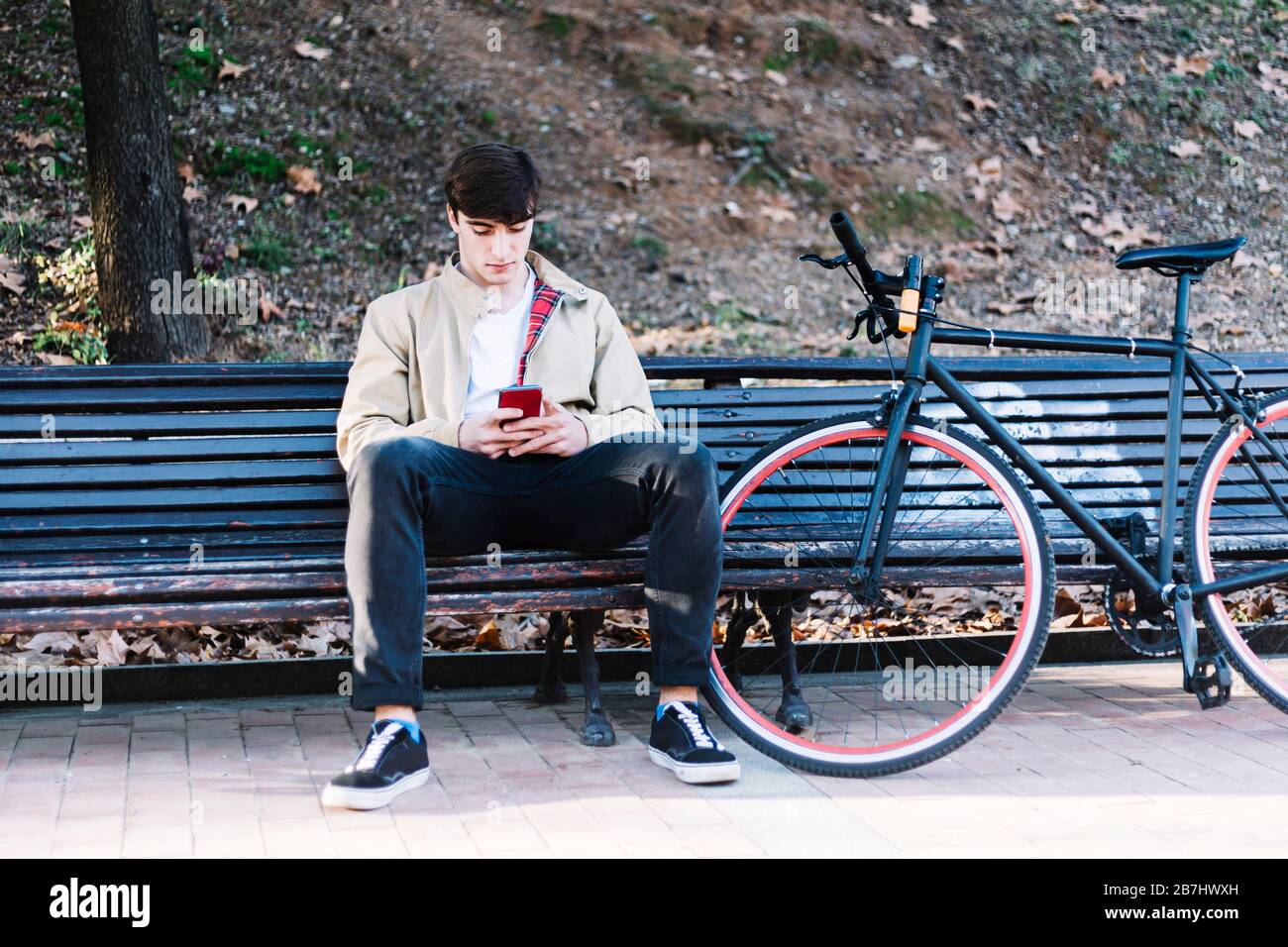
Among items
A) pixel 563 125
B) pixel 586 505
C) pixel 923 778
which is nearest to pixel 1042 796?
pixel 923 778

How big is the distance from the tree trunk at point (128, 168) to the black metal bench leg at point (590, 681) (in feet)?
11.6

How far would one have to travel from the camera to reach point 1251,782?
3520mm

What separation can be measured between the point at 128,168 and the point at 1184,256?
469cm

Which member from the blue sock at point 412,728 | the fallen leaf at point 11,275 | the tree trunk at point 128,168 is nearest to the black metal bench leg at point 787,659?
the blue sock at point 412,728

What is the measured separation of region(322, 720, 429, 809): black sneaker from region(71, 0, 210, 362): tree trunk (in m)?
3.91

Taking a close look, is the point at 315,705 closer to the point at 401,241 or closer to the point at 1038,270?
the point at 401,241

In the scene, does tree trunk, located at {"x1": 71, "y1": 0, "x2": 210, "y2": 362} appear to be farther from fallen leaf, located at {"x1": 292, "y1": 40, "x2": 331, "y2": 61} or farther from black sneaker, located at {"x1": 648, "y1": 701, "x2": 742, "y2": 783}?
black sneaker, located at {"x1": 648, "y1": 701, "x2": 742, "y2": 783}

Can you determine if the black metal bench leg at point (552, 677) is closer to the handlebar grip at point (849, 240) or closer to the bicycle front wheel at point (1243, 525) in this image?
the handlebar grip at point (849, 240)

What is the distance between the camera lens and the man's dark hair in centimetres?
372

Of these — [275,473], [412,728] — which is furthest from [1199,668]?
[275,473]

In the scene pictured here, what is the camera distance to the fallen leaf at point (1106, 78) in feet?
37.1

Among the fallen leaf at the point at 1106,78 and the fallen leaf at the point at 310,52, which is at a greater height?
the fallen leaf at the point at 1106,78
